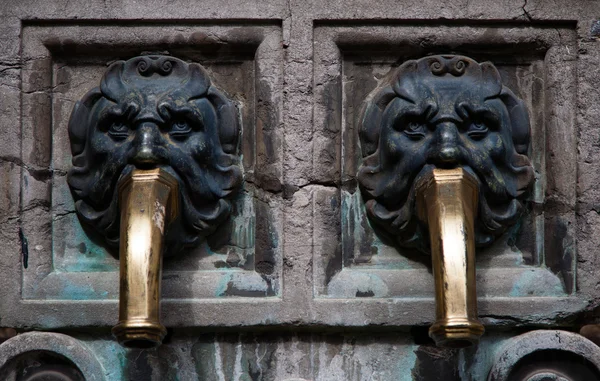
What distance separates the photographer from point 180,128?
13.8ft

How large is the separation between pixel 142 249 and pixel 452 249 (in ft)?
2.58

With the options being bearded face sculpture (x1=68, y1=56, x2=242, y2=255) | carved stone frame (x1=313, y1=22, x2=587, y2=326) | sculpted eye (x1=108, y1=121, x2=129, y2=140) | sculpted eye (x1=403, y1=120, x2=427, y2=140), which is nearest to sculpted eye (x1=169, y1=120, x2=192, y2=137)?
bearded face sculpture (x1=68, y1=56, x2=242, y2=255)

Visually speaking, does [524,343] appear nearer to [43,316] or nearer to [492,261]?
[492,261]

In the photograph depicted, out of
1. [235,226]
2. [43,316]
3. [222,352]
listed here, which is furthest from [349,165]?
[43,316]

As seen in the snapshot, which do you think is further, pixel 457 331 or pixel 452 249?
pixel 452 249

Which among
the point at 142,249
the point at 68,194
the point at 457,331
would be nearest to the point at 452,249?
the point at 457,331

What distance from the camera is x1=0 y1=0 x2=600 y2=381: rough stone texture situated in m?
4.18

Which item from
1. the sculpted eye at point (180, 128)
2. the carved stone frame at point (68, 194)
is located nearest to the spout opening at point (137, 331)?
the carved stone frame at point (68, 194)

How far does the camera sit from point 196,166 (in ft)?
13.8

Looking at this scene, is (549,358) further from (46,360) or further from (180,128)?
(46,360)

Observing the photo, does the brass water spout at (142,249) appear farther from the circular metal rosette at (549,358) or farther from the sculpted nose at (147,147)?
the circular metal rosette at (549,358)

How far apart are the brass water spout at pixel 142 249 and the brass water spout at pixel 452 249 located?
2.24 ft

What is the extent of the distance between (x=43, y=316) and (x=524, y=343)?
51.1 inches

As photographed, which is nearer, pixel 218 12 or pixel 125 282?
pixel 125 282
